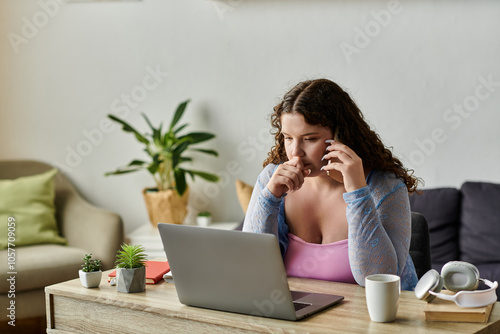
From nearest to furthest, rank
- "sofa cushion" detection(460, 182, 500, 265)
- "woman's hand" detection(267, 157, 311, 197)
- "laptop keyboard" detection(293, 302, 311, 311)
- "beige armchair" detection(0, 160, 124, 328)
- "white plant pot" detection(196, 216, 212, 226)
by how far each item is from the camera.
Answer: "laptop keyboard" detection(293, 302, 311, 311) → "woman's hand" detection(267, 157, 311, 197) → "sofa cushion" detection(460, 182, 500, 265) → "beige armchair" detection(0, 160, 124, 328) → "white plant pot" detection(196, 216, 212, 226)

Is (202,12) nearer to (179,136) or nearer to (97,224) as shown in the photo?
(179,136)

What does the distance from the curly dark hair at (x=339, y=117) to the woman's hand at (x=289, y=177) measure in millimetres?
131

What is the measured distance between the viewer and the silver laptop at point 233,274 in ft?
4.42

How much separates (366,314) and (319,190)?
58cm

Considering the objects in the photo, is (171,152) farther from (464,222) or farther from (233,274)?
(233,274)

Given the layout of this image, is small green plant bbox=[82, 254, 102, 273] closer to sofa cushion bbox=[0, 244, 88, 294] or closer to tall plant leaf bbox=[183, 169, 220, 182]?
sofa cushion bbox=[0, 244, 88, 294]

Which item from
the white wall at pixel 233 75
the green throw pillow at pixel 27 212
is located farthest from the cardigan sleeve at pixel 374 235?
the green throw pillow at pixel 27 212

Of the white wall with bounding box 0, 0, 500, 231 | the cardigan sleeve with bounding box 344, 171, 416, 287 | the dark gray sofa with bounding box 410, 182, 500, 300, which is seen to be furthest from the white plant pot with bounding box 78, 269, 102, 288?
the white wall with bounding box 0, 0, 500, 231

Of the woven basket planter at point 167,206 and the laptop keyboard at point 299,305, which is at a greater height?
the laptop keyboard at point 299,305

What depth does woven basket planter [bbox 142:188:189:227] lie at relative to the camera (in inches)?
140

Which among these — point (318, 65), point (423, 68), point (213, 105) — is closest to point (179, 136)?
point (213, 105)

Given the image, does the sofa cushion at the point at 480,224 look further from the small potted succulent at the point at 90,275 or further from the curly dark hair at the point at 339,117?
the small potted succulent at the point at 90,275

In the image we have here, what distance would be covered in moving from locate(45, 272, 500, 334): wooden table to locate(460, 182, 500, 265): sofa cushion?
5.10 ft

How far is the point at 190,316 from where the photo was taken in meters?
1.42
